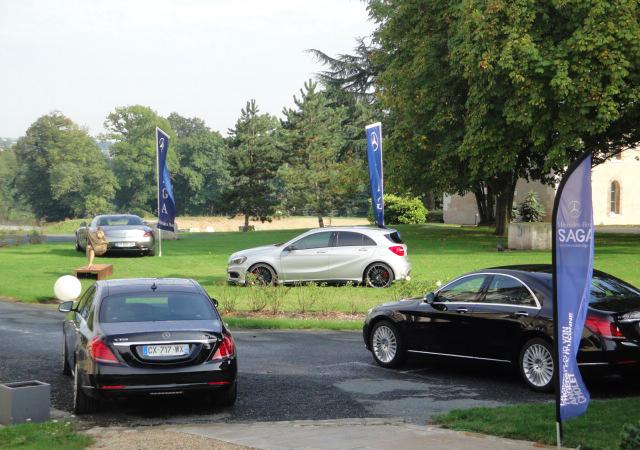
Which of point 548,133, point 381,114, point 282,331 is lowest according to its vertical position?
point 282,331

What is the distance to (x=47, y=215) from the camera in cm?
11000

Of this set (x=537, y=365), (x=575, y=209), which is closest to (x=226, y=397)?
(x=537, y=365)

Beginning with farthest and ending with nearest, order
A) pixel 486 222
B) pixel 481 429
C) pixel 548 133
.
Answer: pixel 486 222, pixel 548 133, pixel 481 429

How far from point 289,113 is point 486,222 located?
28279mm

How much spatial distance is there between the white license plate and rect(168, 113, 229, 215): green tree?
10169 cm

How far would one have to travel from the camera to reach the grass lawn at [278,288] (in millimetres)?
21500

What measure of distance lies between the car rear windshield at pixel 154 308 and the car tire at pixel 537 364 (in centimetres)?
400

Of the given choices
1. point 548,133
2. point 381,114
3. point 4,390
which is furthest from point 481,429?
point 381,114

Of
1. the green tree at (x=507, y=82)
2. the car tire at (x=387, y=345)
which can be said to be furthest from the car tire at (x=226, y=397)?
the green tree at (x=507, y=82)

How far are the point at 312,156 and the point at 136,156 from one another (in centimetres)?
4471

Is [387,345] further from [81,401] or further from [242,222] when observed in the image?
[242,222]

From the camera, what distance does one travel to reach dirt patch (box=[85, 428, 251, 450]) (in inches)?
336

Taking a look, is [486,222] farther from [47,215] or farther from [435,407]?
[47,215]

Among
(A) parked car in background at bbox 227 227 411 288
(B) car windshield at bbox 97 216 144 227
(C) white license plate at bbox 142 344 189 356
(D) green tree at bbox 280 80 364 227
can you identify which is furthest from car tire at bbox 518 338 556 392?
(D) green tree at bbox 280 80 364 227
